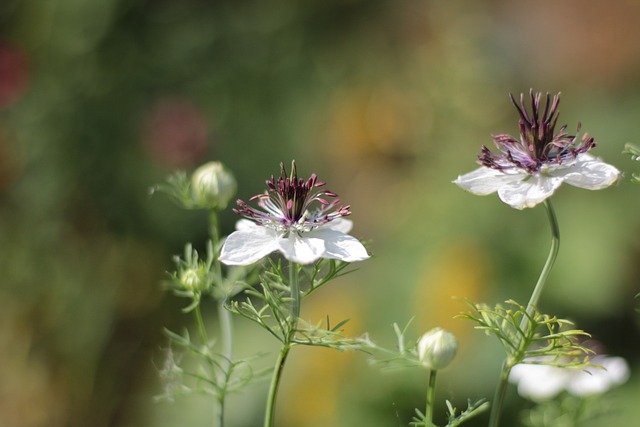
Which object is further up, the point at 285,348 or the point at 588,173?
the point at 588,173

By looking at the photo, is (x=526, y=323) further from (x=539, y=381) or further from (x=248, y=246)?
(x=539, y=381)

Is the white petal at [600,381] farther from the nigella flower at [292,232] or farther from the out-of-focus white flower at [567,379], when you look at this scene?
the nigella flower at [292,232]

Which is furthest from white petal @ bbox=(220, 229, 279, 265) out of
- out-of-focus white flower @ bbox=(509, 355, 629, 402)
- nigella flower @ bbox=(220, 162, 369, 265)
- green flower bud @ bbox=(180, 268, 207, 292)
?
out-of-focus white flower @ bbox=(509, 355, 629, 402)

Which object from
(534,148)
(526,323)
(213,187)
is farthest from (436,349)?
(213,187)

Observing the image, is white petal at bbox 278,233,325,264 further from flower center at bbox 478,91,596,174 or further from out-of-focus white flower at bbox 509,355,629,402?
out-of-focus white flower at bbox 509,355,629,402

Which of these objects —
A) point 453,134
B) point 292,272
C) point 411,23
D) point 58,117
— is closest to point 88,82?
point 58,117

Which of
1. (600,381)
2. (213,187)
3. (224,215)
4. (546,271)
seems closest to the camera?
(546,271)
